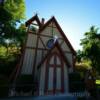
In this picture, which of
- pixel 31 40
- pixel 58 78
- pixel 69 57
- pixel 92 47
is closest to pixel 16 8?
pixel 31 40

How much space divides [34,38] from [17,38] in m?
2.44

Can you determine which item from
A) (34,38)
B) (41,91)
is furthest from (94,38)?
(41,91)

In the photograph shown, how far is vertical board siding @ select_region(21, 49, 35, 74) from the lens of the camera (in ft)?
60.3

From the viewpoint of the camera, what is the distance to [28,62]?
18688 millimetres

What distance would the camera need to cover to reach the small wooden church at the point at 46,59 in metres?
16.4

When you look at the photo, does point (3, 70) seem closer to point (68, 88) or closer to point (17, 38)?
point (17, 38)

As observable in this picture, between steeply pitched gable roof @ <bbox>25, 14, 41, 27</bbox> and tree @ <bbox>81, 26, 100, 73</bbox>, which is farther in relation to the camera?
tree @ <bbox>81, 26, 100, 73</bbox>

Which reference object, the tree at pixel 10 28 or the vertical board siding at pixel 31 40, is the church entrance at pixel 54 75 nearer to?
the vertical board siding at pixel 31 40

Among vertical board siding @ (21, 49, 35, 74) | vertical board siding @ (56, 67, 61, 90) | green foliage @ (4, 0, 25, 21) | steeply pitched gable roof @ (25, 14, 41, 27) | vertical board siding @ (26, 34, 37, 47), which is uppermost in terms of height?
green foliage @ (4, 0, 25, 21)

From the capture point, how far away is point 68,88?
16.9 meters

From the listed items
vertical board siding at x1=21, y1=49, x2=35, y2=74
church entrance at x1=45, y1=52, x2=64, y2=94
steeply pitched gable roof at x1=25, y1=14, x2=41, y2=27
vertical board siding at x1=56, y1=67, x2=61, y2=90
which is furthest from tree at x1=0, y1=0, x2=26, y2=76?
vertical board siding at x1=56, y1=67, x2=61, y2=90

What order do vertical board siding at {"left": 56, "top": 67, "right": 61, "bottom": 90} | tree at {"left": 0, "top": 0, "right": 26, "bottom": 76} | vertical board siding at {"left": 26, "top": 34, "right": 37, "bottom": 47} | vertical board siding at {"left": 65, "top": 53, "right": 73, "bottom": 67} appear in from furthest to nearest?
vertical board siding at {"left": 65, "top": 53, "right": 73, "bottom": 67} < vertical board siding at {"left": 26, "top": 34, "right": 37, "bottom": 47} < tree at {"left": 0, "top": 0, "right": 26, "bottom": 76} < vertical board siding at {"left": 56, "top": 67, "right": 61, "bottom": 90}

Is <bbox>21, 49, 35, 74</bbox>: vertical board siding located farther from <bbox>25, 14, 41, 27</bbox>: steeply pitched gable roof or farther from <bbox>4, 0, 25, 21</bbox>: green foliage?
<bbox>4, 0, 25, 21</bbox>: green foliage

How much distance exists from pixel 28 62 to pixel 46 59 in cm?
273
